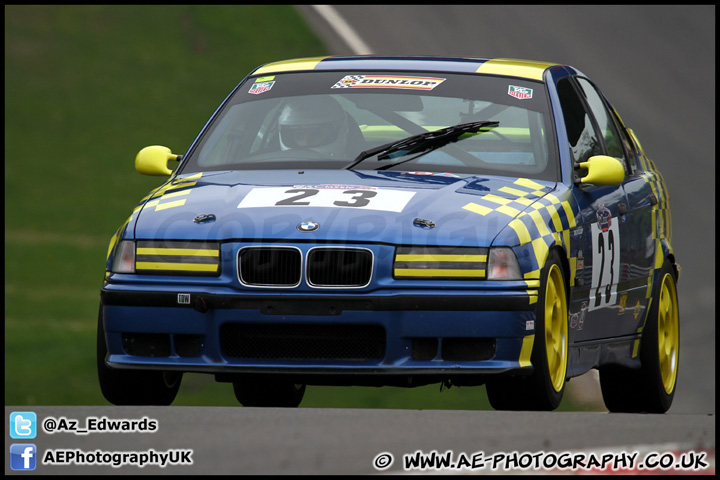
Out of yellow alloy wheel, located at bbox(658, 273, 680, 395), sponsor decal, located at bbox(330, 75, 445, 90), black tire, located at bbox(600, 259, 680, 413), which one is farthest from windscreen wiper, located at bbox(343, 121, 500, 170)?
yellow alloy wheel, located at bbox(658, 273, 680, 395)

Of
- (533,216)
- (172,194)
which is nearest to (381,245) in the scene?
(533,216)

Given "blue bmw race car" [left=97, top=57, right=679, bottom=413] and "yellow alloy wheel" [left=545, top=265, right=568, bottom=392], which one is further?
"yellow alloy wheel" [left=545, top=265, right=568, bottom=392]

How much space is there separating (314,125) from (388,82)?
46cm

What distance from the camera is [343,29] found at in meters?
32.7

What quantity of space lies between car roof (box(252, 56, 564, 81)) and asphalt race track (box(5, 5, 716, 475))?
241 cm

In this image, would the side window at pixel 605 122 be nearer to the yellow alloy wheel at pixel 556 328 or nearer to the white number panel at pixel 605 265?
the white number panel at pixel 605 265

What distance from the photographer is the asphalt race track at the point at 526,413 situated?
189 inches

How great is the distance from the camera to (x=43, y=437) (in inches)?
211

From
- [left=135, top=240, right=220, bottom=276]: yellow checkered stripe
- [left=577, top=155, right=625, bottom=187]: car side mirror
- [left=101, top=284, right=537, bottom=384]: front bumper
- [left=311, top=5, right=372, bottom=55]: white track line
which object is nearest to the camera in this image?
[left=101, top=284, right=537, bottom=384]: front bumper

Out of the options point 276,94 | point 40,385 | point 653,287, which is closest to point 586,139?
point 653,287

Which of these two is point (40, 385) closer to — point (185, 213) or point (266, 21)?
point (266, 21)

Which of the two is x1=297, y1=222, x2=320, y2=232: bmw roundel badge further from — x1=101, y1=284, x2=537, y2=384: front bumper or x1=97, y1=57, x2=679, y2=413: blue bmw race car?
x1=101, y1=284, x2=537, y2=384: front bumper

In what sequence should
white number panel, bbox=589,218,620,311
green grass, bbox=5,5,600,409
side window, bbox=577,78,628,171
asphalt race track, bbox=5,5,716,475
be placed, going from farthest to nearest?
green grass, bbox=5,5,600,409, side window, bbox=577,78,628,171, white number panel, bbox=589,218,620,311, asphalt race track, bbox=5,5,716,475

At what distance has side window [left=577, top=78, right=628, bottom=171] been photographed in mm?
8156
